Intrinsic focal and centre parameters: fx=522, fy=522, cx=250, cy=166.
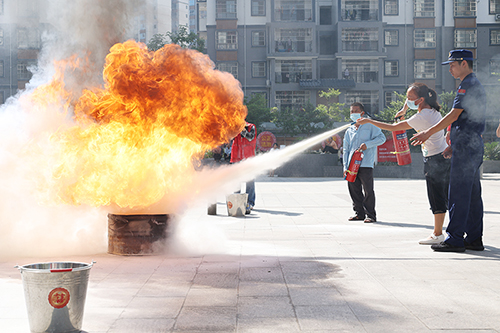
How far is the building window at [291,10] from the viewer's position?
44.2m

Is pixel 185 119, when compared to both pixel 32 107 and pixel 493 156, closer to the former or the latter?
pixel 32 107

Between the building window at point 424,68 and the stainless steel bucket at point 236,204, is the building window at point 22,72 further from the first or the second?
the stainless steel bucket at point 236,204

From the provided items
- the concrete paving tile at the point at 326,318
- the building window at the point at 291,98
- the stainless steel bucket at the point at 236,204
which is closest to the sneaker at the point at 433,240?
the concrete paving tile at the point at 326,318

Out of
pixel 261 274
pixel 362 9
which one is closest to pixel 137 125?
pixel 261 274

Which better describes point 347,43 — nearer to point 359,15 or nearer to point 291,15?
point 359,15

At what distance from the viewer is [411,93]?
22.4 feet

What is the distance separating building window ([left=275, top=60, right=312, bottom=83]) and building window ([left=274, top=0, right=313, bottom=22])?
11.8ft

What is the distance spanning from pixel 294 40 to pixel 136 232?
131 ft

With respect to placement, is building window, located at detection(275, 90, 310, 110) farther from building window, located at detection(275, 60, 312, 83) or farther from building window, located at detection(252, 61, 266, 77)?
building window, located at detection(252, 61, 266, 77)

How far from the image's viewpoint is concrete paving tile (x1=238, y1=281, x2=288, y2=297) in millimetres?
4348

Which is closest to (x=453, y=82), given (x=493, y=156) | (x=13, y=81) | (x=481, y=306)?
(x=493, y=156)

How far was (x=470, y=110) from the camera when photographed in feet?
19.5

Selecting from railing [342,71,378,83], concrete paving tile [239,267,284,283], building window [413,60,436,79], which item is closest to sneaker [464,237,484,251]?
concrete paving tile [239,267,284,283]

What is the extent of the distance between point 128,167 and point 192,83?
1.25 meters
